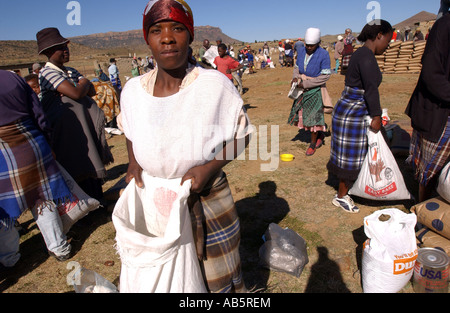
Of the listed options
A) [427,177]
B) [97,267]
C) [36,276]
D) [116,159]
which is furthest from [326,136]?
[36,276]

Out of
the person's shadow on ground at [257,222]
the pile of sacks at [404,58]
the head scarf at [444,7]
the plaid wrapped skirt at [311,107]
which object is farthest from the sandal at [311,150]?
the pile of sacks at [404,58]

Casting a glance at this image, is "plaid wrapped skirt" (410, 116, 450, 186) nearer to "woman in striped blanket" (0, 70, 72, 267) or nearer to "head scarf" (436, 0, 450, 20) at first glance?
"head scarf" (436, 0, 450, 20)

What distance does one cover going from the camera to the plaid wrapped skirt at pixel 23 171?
8.36ft

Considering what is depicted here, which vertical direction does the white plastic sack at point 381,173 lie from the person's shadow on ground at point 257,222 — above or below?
above

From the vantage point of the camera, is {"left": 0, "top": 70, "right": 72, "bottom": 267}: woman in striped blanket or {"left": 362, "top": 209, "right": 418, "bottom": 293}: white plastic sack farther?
{"left": 0, "top": 70, "right": 72, "bottom": 267}: woman in striped blanket

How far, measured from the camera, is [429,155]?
2.66 metres

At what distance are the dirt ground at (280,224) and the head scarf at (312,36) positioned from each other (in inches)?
73.8

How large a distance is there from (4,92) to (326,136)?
17.8ft

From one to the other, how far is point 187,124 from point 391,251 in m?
1.71

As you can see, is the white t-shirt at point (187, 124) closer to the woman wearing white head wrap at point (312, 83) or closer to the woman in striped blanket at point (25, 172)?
the woman in striped blanket at point (25, 172)

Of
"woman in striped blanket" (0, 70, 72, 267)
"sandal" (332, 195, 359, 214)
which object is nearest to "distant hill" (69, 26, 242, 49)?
"sandal" (332, 195, 359, 214)

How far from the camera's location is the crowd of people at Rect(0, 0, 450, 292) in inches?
55.6

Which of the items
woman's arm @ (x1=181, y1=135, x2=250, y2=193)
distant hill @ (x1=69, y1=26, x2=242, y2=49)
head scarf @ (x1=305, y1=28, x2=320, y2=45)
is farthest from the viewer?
distant hill @ (x1=69, y1=26, x2=242, y2=49)

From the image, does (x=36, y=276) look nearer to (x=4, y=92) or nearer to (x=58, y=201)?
(x=58, y=201)
